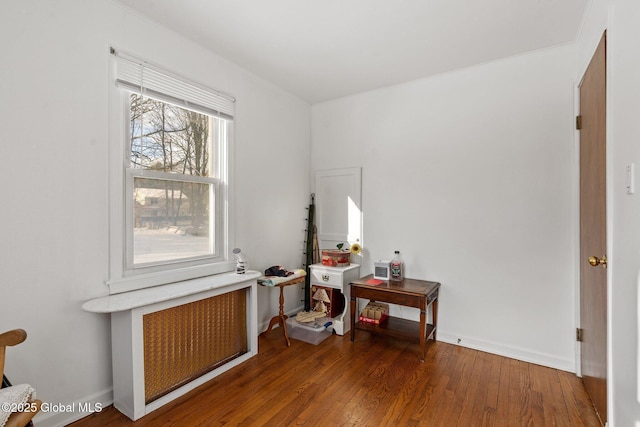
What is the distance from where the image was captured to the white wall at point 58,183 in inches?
66.1

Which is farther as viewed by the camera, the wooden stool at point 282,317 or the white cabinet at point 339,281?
the white cabinet at point 339,281

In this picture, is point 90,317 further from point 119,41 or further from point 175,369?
point 119,41

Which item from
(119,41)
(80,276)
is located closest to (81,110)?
(119,41)

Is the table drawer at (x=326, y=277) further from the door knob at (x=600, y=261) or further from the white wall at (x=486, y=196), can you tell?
the door knob at (x=600, y=261)

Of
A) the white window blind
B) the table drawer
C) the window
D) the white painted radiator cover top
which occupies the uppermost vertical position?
the white window blind

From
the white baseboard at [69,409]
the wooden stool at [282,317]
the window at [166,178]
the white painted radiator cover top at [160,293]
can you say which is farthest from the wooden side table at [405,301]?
the white baseboard at [69,409]

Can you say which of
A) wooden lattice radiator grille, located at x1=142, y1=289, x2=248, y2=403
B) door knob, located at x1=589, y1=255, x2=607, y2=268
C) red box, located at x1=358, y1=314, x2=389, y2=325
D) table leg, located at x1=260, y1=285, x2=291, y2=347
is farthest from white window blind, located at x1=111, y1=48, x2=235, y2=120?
door knob, located at x1=589, y1=255, x2=607, y2=268

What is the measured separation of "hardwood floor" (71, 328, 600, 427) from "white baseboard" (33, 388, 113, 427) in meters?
0.05

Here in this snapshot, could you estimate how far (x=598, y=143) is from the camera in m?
1.87

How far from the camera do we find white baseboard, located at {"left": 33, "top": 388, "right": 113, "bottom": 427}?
1.77 metres

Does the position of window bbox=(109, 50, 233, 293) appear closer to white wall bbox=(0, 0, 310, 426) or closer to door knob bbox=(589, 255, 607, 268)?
white wall bbox=(0, 0, 310, 426)

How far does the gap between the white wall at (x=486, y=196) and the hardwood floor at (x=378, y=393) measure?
13.6 inches

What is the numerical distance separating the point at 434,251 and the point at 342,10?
87.5 inches

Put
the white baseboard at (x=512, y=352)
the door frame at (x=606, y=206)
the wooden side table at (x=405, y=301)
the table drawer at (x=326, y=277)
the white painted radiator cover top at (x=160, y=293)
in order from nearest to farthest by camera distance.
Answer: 1. the door frame at (x=606, y=206)
2. the white painted radiator cover top at (x=160, y=293)
3. the white baseboard at (x=512, y=352)
4. the wooden side table at (x=405, y=301)
5. the table drawer at (x=326, y=277)
